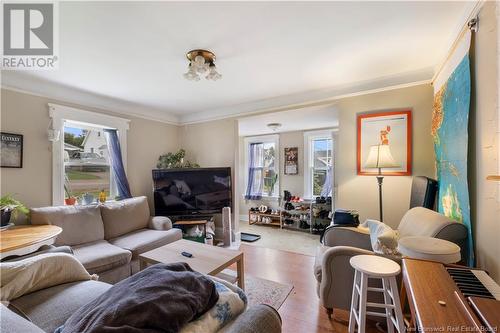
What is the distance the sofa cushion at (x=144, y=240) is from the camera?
2.45m

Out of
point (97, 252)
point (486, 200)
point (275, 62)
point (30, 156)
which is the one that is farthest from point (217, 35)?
point (30, 156)

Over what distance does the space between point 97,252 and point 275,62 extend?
2.64 meters

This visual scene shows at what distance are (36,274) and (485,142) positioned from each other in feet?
8.83

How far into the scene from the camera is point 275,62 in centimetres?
214

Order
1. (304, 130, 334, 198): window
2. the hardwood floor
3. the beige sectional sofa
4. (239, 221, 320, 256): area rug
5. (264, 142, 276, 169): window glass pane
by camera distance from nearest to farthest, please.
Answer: the hardwood floor, the beige sectional sofa, (239, 221, 320, 256): area rug, (304, 130, 334, 198): window, (264, 142, 276, 169): window glass pane

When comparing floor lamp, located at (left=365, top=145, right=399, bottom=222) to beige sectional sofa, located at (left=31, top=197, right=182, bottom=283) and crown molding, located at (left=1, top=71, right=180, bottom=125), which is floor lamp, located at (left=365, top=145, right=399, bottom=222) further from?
crown molding, located at (left=1, top=71, right=180, bottom=125)

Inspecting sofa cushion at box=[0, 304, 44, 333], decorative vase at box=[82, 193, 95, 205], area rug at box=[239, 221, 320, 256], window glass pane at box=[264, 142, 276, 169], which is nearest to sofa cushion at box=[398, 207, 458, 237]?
area rug at box=[239, 221, 320, 256]

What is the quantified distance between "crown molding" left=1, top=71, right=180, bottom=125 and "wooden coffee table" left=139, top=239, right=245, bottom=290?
7.55 feet

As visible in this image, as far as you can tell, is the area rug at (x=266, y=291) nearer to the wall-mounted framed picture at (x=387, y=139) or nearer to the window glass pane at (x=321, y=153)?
the wall-mounted framed picture at (x=387, y=139)

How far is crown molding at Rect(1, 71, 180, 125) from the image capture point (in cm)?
235

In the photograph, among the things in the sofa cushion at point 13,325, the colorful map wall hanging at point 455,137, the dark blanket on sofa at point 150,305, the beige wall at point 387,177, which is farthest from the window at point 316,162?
the sofa cushion at point 13,325

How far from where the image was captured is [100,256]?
6.94 feet

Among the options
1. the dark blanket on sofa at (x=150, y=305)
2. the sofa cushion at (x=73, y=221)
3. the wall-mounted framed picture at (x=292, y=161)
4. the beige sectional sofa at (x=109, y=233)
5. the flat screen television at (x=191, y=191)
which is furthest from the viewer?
the wall-mounted framed picture at (x=292, y=161)

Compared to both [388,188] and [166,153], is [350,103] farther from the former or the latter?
[166,153]
